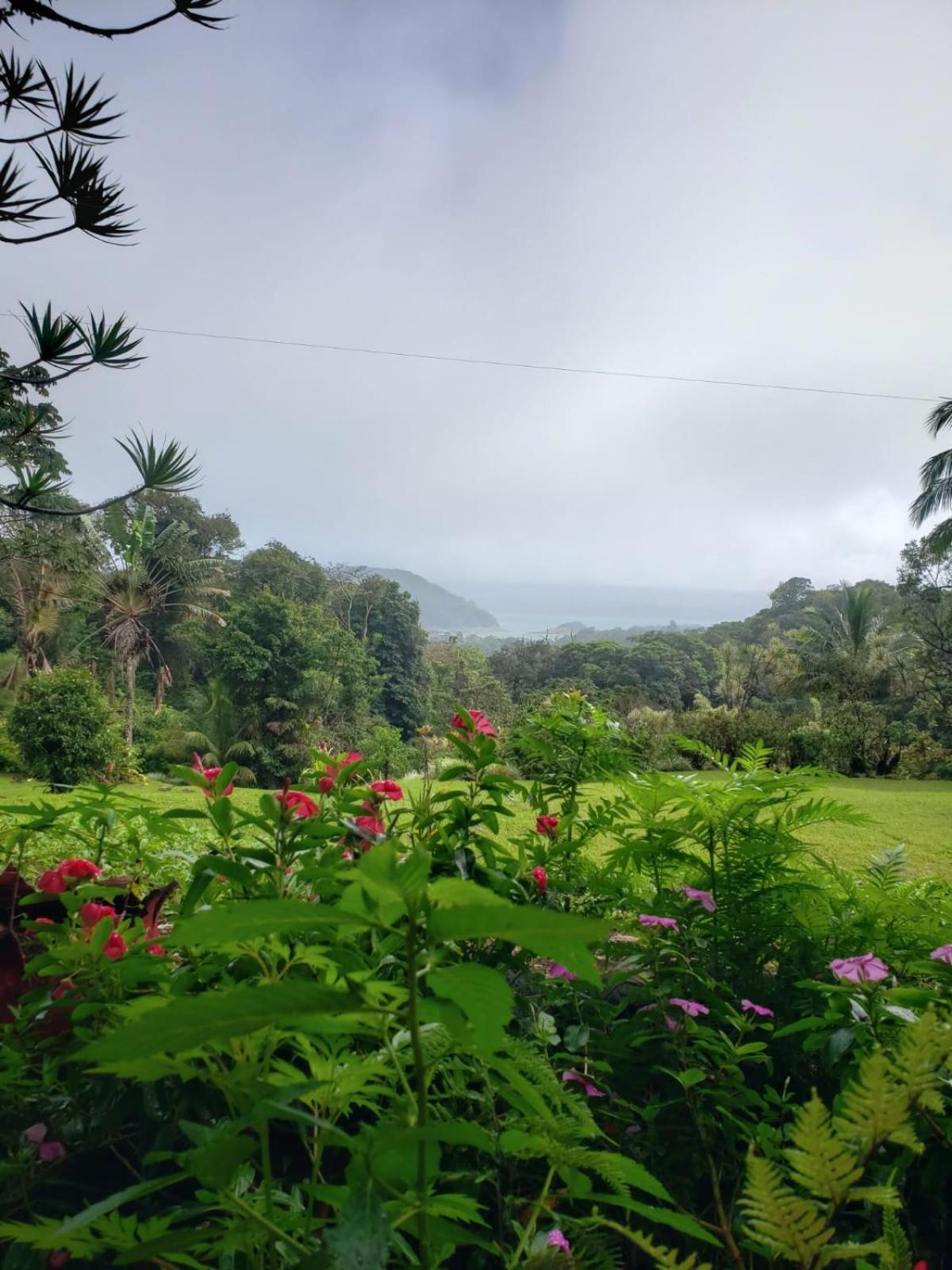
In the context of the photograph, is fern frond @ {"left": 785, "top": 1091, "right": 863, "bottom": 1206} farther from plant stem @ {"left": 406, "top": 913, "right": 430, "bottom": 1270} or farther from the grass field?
the grass field

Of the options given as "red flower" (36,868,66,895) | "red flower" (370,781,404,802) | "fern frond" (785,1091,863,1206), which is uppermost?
"fern frond" (785,1091,863,1206)

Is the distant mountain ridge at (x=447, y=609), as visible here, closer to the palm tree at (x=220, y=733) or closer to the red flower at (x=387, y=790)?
the palm tree at (x=220, y=733)

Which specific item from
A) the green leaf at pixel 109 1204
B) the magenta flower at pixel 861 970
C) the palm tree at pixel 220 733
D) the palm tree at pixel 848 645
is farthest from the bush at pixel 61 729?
the palm tree at pixel 848 645

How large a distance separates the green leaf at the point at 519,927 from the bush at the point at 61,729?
8939 millimetres

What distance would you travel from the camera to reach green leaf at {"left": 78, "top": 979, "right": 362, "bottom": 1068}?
18 centimetres

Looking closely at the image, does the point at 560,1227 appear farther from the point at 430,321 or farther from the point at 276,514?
the point at 276,514

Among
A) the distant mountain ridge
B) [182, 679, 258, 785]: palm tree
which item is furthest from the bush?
the distant mountain ridge

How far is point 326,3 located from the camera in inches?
147

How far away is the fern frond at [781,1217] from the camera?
180 millimetres

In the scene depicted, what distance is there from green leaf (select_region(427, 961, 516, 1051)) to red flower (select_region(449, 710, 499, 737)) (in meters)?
0.73

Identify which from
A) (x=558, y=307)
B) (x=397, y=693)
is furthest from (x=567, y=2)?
(x=397, y=693)

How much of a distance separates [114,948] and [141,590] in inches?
633

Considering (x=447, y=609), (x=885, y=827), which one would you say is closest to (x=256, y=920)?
(x=885, y=827)

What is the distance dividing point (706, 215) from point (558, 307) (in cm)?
716
